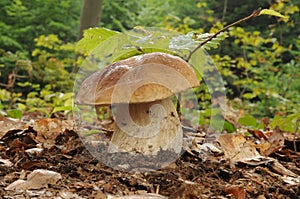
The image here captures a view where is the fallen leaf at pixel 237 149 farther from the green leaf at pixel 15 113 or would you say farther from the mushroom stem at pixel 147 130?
the green leaf at pixel 15 113

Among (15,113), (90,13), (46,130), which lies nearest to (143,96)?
(46,130)

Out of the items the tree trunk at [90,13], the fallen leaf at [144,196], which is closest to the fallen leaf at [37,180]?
the fallen leaf at [144,196]

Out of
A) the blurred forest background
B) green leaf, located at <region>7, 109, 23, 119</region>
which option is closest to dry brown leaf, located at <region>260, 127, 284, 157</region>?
green leaf, located at <region>7, 109, 23, 119</region>

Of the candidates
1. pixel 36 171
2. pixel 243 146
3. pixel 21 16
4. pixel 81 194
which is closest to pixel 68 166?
pixel 36 171

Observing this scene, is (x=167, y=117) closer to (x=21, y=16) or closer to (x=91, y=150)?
(x=91, y=150)

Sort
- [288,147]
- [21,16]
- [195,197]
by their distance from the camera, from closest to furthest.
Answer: [195,197]
[288,147]
[21,16]

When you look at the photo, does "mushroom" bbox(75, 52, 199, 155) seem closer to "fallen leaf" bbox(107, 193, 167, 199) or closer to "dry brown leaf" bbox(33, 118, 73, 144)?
"fallen leaf" bbox(107, 193, 167, 199)

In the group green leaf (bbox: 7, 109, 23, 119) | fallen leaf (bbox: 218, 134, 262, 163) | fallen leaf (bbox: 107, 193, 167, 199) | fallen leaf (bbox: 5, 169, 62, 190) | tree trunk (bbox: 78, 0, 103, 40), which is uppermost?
tree trunk (bbox: 78, 0, 103, 40)
